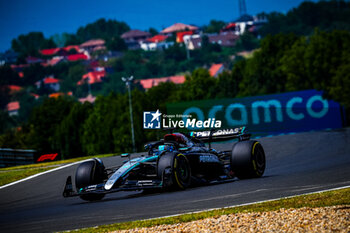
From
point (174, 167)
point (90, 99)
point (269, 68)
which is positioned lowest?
point (174, 167)

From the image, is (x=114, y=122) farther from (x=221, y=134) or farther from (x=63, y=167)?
(x=221, y=134)

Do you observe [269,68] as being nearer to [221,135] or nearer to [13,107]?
[221,135]

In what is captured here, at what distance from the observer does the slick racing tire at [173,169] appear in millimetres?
12852

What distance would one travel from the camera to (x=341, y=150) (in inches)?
896

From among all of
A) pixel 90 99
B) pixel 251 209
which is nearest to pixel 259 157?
pixel 251 209

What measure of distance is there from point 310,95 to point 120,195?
83.1 ft

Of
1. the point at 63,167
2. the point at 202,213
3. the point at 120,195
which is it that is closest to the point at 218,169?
the point at 120,195

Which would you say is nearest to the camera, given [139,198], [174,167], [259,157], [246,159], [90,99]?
[174,167]

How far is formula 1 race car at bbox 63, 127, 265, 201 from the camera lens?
12.9m

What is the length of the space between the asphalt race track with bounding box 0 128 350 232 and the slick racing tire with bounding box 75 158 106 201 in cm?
32

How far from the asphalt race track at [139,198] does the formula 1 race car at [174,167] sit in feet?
1.04

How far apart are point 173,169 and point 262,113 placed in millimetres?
23924

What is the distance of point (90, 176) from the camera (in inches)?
540
